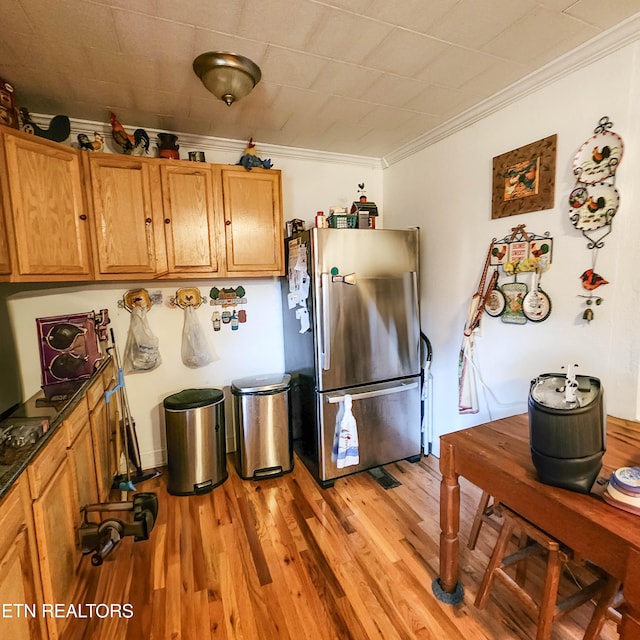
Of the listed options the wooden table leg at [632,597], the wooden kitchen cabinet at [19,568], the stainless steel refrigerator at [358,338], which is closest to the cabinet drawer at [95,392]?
the wooden kitchen cabinet at [19,568]

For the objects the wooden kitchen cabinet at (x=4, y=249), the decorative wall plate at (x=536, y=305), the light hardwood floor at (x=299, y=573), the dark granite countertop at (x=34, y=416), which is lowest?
the light hardwood floor at (x=299, y=573)

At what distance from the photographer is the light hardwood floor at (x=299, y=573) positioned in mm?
1401

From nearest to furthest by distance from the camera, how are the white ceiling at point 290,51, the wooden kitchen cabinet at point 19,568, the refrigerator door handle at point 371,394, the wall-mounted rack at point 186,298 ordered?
the wooden kitchen cabinet at point 19,568 → the white ceiling at point 290,51 → the refrigerator door handle at point 371,394 → the wall-mounted rack at point 186,298

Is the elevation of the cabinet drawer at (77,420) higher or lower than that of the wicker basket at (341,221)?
lower

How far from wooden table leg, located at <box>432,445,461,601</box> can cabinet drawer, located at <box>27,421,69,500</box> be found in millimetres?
1503

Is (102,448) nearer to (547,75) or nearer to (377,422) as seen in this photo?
(377,422)

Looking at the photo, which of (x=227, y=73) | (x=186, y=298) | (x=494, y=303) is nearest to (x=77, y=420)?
(x=186, y=298)

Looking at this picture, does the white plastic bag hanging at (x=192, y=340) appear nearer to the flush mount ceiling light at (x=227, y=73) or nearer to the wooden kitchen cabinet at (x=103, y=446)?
the wooden kitchen cabinet at (x=103, y=446)

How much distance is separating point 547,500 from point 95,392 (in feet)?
7.18

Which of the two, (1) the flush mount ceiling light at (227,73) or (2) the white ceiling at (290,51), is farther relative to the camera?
(1) the flush mount ceiling light at (227,73)

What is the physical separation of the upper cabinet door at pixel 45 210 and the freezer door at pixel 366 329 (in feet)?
4.68

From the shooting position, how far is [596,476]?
3.41 ft

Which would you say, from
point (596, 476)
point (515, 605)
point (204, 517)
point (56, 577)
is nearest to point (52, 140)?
point (56, 577)

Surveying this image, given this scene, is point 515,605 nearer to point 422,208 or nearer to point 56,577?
point 56,577
